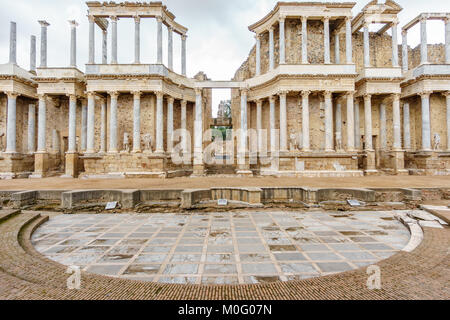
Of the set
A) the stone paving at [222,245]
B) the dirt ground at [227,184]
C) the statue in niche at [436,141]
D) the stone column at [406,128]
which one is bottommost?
the stone paving at [222,245]

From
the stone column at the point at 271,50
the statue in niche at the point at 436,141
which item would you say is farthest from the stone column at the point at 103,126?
the statue in niche at the point at 436,141

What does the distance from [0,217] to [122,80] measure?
14782 millimetres

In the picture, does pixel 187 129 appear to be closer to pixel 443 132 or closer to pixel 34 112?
pixel 34 112

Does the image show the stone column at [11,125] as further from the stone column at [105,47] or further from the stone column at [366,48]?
the stone column at [366,48]

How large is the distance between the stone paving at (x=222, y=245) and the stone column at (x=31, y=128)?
18229mm

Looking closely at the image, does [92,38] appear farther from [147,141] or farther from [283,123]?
[283,123]

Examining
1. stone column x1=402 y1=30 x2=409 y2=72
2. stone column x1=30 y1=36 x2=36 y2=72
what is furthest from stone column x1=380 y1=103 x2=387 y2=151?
stone column x1=30 y1=36 x2=36 y2=72

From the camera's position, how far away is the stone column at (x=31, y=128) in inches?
780

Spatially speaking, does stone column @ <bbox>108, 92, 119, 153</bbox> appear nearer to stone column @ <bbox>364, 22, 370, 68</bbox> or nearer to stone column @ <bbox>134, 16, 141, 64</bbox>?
stone column @ <bbox>134, 16, 141, 64</bbox>

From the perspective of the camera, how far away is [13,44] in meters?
18.8

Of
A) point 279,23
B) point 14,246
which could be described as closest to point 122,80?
point 279,23

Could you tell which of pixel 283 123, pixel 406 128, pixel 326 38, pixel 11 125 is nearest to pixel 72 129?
pixel 11 125

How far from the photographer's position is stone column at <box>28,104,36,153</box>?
1981 centimetres

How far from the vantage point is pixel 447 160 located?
17984 mm
